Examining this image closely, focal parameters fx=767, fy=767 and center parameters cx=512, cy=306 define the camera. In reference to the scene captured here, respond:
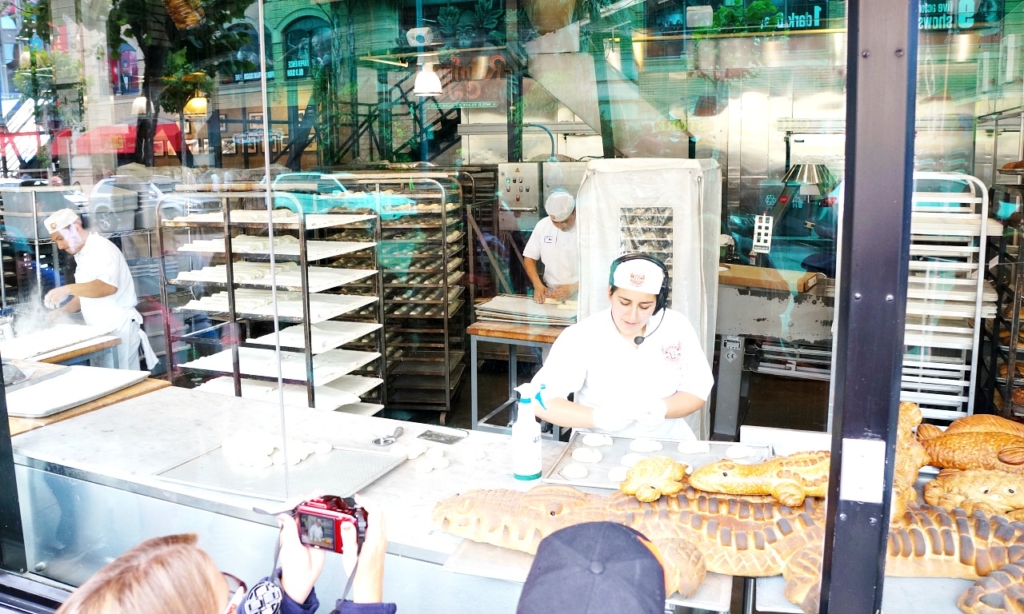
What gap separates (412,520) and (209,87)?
13.9 ft

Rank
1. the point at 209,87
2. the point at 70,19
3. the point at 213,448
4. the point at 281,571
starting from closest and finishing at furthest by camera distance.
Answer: the point at 281,571 < the point at 213,448 < the point at 70,19 < the point at 209,87

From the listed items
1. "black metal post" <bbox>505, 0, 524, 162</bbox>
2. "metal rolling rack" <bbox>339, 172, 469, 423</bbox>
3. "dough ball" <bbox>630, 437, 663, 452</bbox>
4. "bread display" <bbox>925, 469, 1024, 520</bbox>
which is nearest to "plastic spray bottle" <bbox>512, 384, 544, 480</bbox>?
"dough ball" <bbox>630, 437, 663, 452</bbox>

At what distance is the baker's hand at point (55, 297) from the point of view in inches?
146

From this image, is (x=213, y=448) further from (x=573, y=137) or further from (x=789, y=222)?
(x=573, y=137)

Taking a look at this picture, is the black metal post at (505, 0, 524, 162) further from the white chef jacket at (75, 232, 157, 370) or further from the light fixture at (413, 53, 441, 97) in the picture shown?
the white chef jacket at (75, 232, 157, 370)

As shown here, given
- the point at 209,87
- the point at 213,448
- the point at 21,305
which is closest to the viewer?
the point at 213,448

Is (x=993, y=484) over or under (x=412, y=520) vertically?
over

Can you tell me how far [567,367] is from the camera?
2.61 m

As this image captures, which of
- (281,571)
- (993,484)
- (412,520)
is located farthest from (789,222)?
(281,571)

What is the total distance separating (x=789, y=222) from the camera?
5.07m

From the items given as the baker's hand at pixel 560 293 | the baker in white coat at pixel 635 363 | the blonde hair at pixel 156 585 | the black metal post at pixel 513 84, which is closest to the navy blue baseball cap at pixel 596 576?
the blonde hair at pixel 156 585

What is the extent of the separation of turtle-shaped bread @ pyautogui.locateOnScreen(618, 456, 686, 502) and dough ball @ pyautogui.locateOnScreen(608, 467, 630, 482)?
0.14m

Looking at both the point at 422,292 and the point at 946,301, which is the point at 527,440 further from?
the point at 422,292

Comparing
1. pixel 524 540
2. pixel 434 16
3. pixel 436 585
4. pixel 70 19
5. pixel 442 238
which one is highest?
pixel 434 16
